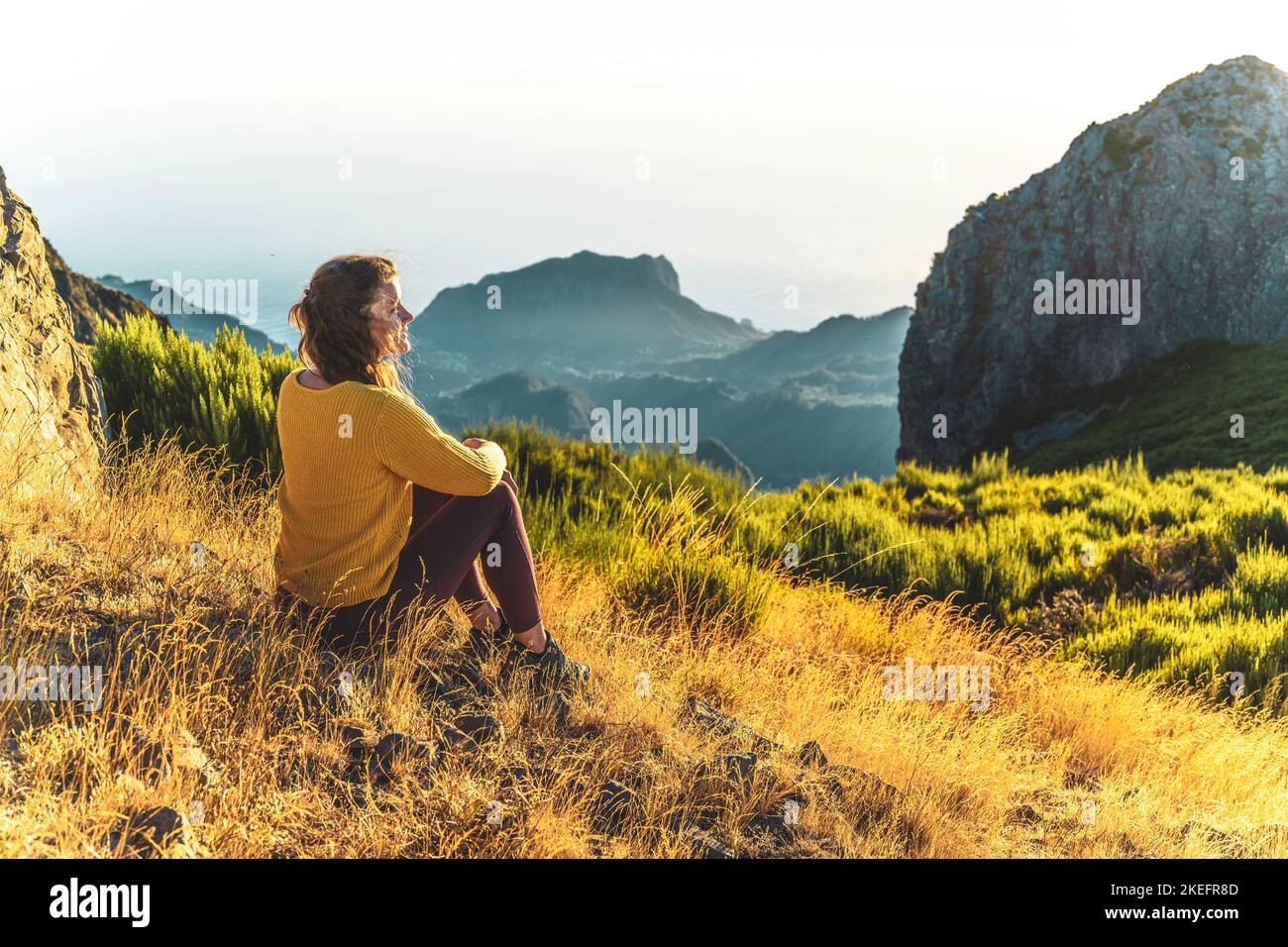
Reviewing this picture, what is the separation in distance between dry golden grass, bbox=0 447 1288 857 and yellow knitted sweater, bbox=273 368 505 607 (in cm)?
28

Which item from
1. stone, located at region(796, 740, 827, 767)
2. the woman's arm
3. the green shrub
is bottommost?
stone, located at region(796, 740, 827, 767)

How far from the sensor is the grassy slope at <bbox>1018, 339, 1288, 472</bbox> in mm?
23672

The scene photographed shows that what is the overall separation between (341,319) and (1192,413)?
3487cm

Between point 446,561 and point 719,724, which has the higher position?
point 446,561

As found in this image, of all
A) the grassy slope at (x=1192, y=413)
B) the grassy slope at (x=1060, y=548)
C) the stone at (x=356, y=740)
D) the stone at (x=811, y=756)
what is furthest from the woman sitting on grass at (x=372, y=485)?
the grassy slope at (x=1192, y=413)

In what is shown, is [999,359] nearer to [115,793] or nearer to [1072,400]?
[1072,400]

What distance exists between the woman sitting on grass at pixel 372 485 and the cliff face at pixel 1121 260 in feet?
125

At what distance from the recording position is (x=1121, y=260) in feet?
141

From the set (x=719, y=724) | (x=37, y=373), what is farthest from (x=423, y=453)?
(x=37, y=373)

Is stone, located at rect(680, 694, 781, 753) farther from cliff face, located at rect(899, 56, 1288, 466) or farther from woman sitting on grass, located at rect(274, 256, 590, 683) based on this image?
cliff face, located at rect(899, 56, 1288, 466)

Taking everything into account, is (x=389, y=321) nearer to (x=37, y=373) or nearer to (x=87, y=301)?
(x=37, y=373)

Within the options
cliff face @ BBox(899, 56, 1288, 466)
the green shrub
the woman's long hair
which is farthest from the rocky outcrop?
cliff face @ BBox(899, 56, 1288, 466)

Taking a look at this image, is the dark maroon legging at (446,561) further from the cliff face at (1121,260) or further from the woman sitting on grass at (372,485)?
the cliff face at (1121,260)

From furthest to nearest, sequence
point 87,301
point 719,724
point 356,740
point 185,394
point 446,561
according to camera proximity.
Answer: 1. point 87,301
2. point 185,394
3. point 719,724
4. point 446,561
5. point 356,740
